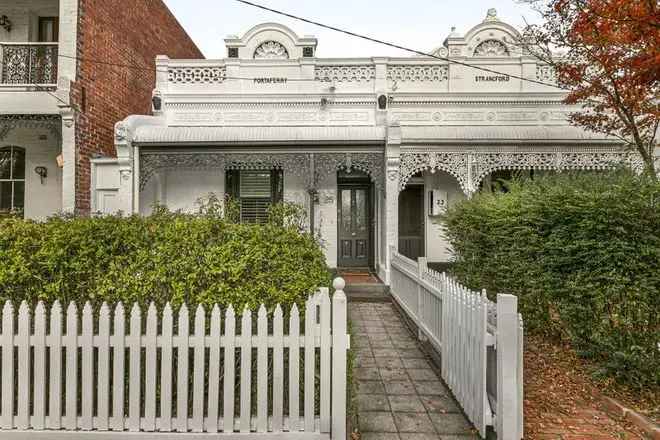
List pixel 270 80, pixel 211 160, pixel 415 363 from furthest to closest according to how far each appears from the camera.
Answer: pixel 270 80, pixel 211 160, pixel 415 363

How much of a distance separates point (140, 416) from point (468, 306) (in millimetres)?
2759

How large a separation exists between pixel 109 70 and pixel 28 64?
1.64 metres

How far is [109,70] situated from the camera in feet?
30.6

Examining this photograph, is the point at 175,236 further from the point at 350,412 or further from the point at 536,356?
the point at 536,356

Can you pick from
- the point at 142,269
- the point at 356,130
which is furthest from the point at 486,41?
the point at 142,269

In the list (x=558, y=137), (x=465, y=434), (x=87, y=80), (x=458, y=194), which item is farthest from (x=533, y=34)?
(x=87, y=80)

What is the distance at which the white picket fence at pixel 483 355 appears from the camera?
8.57ft

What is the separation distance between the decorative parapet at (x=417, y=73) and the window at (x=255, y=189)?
428 centimetres

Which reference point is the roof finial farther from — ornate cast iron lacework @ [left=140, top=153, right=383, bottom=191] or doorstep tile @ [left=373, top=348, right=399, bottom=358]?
doorstep tile @ [left=373, top=348, right=399, bottom=358]

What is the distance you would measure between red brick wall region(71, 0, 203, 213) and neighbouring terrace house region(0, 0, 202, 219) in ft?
0.08

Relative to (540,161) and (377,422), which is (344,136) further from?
(377,422)

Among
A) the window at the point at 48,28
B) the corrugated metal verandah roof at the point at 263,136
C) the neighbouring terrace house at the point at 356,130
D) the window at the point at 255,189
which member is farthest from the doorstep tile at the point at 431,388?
the window at the point at 48,28

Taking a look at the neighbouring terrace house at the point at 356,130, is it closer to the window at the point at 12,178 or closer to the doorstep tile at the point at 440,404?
the window at the point at 12,178

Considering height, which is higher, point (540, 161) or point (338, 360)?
point (540, 161)
